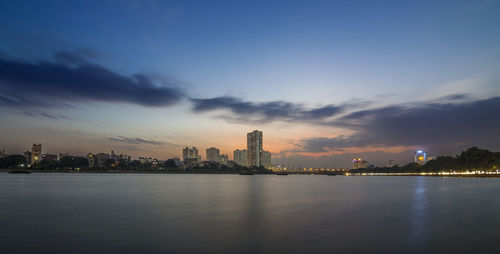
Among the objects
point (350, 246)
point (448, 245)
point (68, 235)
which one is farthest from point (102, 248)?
point (448, 245)

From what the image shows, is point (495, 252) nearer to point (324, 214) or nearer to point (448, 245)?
point (448, 245)

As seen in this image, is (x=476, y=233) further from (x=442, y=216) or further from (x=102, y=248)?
(x=102, y=248)

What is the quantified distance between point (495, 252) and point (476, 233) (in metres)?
5.45

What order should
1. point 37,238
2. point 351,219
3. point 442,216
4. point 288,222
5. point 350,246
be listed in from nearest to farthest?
point 350,246
point 37,238
point 288,222
point 351,219
point 442,216

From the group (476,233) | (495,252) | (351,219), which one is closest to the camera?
(495,252)

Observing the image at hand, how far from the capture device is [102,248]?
582 inches

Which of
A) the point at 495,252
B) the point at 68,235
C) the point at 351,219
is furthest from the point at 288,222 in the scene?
the point at 68,235

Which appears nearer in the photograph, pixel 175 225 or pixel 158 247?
pixel 158 247

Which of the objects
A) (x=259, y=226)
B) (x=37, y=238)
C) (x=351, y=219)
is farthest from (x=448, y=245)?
(x=37, y=238)

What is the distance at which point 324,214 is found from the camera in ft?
90.8

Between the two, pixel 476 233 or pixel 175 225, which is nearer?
pixel 476 233

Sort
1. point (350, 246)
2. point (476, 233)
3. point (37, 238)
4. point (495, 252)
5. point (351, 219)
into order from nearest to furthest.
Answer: point (495, 252) → point (350, 246) → point (37, 238) → point (476, 233) → point (351, 219)

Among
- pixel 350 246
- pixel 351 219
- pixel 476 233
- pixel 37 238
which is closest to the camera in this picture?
pixel 350 246

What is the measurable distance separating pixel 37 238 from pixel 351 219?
2014cm
